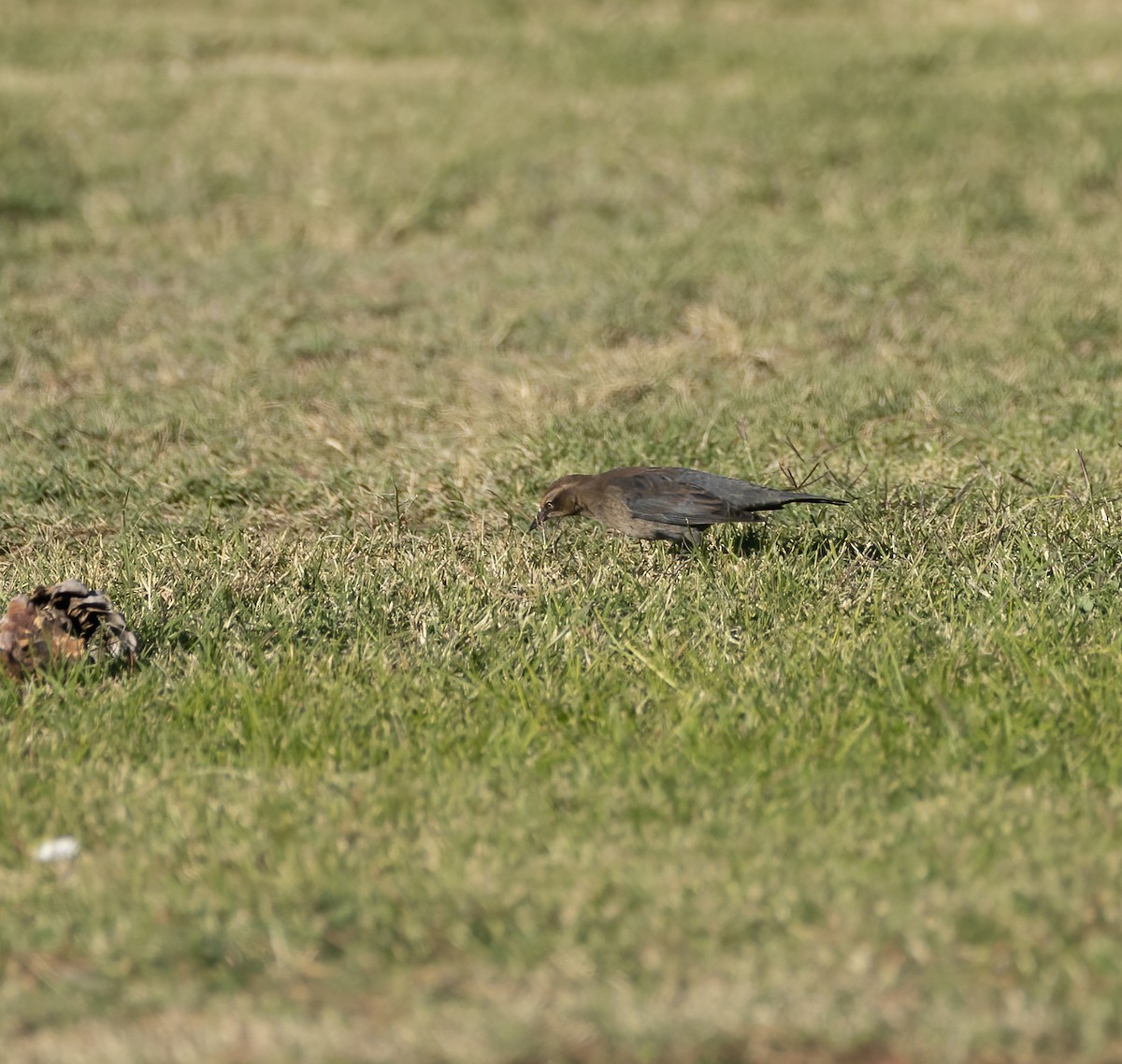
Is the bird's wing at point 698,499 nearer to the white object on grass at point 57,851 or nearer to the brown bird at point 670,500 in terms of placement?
the brown bird at point 670,500

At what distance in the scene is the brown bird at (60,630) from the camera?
433 cm

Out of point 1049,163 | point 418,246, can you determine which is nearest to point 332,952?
point 418,246

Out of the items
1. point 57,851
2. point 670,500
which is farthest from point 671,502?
point 57,851

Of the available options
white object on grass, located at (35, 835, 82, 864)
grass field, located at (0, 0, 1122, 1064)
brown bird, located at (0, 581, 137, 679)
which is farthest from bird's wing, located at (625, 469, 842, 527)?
white object on grass, located at (35, 835, 82, 864)

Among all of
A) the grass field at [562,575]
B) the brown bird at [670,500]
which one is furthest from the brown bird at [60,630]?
the brown bird at [670,500]

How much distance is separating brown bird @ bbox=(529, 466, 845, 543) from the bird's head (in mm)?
10

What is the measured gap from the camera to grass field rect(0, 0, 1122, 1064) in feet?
9.90

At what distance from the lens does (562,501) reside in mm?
5500

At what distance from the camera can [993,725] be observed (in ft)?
12.7

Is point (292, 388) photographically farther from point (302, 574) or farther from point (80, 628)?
point (80, 628)

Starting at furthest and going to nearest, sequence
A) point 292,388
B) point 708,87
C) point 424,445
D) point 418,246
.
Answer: point 708,87 → point 418,246 → point 292,388 → point 424,445

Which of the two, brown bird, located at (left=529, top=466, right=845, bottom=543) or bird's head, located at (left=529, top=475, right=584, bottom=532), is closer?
brown bird, located at (left=529, top=466, right=845, bottom=543)

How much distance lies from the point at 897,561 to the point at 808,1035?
99.0 inches

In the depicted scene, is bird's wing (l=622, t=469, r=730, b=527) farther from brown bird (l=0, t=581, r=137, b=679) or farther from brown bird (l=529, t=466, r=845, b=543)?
brown bird (l=0, t=581, r=137, b=679)
